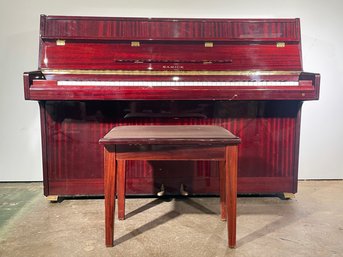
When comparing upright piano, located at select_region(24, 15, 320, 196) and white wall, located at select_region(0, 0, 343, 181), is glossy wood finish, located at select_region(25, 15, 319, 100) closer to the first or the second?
upright piano, located at select_region(24, 15, 320, 196)

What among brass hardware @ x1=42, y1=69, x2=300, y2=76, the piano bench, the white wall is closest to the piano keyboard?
brass hardware @ x1=42, y1=69, x2=300, y2=76

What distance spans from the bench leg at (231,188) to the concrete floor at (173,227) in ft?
0.26

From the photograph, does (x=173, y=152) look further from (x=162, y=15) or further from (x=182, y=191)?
(x=162, y=15)

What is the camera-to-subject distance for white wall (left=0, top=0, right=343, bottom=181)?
8.56ft

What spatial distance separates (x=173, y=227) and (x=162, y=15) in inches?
62.0

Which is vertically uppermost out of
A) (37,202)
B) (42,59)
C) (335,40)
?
(335,40)

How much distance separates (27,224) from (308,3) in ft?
8.06

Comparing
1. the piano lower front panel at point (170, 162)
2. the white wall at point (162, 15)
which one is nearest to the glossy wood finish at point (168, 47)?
the piano lower front panel at point (170, 162)

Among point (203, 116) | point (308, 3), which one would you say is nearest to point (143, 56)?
point (203, 116)

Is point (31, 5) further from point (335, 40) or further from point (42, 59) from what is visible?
point (335, 40)

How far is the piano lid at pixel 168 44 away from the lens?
2.13 metres

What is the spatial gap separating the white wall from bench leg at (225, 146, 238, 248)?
1354 millimetres

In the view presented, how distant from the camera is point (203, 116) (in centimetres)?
223

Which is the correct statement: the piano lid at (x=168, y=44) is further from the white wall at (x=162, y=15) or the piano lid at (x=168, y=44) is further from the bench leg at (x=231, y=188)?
the bench leg at (x=231, y=188)
